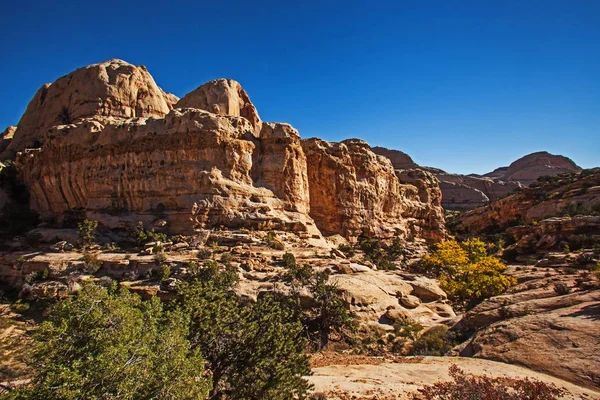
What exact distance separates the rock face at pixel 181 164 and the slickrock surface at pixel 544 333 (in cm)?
2392

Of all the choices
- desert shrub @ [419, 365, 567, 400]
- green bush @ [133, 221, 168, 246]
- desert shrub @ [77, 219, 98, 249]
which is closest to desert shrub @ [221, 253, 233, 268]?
green bush @ [133, 221, 168, 246]

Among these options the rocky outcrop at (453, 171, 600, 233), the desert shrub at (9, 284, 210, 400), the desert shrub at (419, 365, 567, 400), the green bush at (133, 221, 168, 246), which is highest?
the rocky outcrop at (453, 171, 600, 233)

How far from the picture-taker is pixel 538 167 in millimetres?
137875

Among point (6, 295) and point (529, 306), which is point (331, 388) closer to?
point (529, 306)

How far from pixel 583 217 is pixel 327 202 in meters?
36.2

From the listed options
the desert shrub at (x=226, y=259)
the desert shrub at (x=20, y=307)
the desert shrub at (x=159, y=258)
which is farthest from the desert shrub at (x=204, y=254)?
the desert shrub at (x=20, y=307)

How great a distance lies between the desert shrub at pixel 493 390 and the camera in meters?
10.6

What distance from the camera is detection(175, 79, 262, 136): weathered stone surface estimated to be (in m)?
49.4

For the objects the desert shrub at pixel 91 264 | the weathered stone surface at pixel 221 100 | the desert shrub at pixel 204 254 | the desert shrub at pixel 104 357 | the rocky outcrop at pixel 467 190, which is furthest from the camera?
the rocky outcrop at pixel 467 190

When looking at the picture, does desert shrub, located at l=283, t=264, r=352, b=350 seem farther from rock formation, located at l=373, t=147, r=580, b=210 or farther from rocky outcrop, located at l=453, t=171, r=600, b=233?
rock formation, located at l=373, t=147, r=580, b=210

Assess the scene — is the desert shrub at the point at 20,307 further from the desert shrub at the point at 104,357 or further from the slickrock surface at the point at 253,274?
the desert shrub at the point at 104,357

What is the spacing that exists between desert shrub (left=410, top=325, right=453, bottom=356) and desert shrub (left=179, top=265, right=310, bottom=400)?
10.8m

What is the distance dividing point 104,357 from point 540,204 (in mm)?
78999

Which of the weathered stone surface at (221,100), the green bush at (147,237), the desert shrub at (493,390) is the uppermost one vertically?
the weathered stone surface at (221,100)
